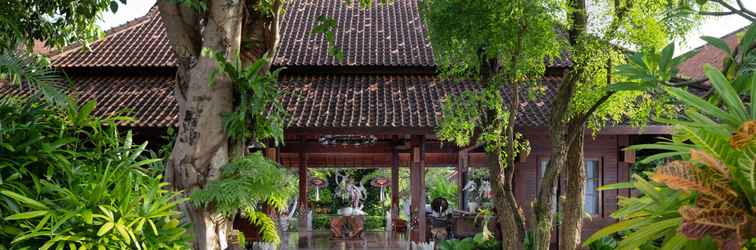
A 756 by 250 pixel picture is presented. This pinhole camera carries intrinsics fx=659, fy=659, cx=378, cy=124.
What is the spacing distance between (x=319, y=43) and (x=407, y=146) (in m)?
2.43

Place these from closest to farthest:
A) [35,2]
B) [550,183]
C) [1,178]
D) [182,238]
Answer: [1,178], [182,238], [35,2], [550,183]

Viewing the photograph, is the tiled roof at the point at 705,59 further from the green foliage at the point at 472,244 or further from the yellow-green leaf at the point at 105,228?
the yellow-green leaf at the point at 105,228

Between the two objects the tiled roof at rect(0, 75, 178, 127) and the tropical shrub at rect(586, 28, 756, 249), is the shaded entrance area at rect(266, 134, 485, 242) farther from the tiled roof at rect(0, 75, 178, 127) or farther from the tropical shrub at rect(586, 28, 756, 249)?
the tropical shrub at rect(586, 28, 756, 249)

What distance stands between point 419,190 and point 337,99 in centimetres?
184

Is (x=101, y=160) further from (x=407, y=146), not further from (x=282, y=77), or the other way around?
(x=407, y=146)

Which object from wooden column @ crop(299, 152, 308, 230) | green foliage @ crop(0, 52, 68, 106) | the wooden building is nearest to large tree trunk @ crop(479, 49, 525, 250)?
the wooden building

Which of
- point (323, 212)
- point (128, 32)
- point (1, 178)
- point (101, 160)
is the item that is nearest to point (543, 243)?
point (101, 160)

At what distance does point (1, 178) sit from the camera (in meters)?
2.48

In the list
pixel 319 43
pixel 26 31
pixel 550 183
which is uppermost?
pixel 319 43

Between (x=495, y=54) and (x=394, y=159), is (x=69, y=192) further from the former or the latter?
(x=394, y=159)

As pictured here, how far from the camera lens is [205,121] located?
3.22 meters

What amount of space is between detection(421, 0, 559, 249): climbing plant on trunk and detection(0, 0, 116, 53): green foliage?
276cm

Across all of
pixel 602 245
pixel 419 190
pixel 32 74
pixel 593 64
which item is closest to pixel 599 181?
pixel 602 245

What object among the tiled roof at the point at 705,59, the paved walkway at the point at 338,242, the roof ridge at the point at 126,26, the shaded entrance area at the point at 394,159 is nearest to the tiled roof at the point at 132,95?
the roof ridge at the point at 126,26
